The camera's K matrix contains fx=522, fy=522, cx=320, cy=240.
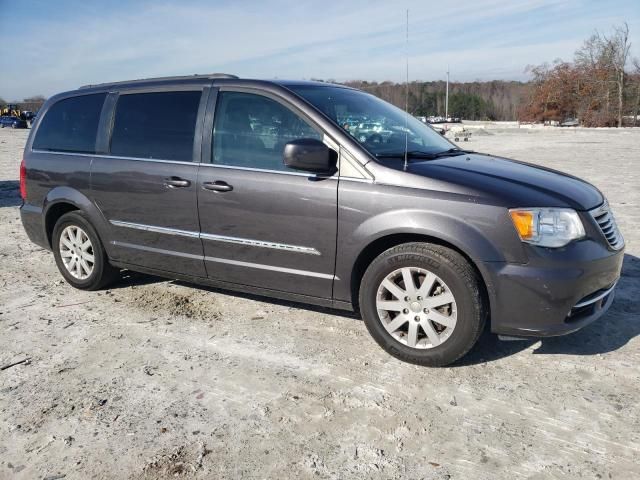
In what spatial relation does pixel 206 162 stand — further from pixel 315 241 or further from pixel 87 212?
pixel 87 212

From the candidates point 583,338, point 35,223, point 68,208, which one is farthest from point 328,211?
point 35,223

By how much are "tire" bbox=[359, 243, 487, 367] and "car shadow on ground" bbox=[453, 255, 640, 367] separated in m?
0.24

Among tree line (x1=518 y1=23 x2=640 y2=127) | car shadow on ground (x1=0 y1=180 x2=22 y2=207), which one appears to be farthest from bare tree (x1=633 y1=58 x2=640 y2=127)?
car shadow on ground (x1=0 y1=180 x2=22 y2=207)

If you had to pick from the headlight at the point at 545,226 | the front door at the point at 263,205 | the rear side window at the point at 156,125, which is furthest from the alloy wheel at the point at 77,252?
the headlight at the point at 545,226

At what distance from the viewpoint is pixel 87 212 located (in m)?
4.64

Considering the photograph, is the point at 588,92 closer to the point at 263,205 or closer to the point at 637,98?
the point at 637,98

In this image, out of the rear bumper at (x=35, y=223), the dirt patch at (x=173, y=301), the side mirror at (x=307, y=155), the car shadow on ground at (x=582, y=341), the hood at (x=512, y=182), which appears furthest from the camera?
the rear bumper at (x=35, y=223)

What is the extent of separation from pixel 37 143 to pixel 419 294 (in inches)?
158

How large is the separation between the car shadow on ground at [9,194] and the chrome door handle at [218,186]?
7.00 meters

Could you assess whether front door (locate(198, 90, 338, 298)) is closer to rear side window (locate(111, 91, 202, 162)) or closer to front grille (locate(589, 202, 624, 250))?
rear side window (locate(111, 91, 202, 162))

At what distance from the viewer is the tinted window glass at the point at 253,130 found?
3.67 metres

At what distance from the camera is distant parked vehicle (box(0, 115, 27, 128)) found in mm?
51406

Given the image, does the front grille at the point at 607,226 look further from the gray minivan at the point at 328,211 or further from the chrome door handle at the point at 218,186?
the chrome door handle at the point at 218,186

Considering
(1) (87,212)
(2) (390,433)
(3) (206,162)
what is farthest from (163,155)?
(2) (390,433)
